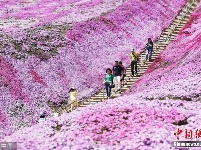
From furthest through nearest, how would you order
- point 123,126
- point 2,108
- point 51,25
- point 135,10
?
point 135,10 < point 51,25 < point 2,108 < point 123,126

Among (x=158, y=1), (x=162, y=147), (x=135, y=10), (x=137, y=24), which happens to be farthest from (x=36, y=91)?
(x=158, y=1)

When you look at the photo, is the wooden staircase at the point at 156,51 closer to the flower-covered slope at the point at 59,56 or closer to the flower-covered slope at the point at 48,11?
the flower-covered slope at the point at 59,56

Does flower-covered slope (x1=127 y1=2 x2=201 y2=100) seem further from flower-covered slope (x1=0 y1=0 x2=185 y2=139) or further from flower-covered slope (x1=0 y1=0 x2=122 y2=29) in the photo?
flower-covered slope (x1=0 y1=0 x2=122 y2=29)

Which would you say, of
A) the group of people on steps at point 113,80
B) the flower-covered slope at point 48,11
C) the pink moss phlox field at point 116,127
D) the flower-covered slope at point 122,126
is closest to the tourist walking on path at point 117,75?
the group of people on steps at point 113,80

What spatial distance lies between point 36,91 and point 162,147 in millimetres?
21622

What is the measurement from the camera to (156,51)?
49969 millimetres

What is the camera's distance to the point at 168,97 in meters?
25.5

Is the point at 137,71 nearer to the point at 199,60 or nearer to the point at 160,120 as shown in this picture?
the point at 199,60

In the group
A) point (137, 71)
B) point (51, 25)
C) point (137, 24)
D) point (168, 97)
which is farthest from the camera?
point (137, 24)

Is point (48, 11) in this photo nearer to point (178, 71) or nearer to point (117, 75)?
point (117, 75)

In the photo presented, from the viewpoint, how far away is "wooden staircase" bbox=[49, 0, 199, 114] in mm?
35638

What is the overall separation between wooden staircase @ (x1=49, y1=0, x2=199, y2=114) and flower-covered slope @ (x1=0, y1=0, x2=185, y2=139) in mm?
1232

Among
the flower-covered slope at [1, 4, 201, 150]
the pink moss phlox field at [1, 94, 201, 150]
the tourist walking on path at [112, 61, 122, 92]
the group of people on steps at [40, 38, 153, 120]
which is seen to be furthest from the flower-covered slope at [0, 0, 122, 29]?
the pink moss phlox field at [1, 94, 201, 150]

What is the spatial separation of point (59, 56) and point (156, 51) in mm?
13435
